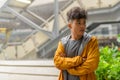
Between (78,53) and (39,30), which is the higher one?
(39,30)

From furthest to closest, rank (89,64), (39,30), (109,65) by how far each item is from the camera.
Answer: (39,30) → (109,65) → (89,64)

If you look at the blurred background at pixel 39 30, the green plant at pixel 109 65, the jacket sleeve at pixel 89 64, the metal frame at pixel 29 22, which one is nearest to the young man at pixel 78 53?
the jacket sleeve at pixel 89 64

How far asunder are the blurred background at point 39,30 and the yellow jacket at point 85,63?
3.13ft

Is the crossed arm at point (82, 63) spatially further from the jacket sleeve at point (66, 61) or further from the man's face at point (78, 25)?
the man's face at point (78, 25)

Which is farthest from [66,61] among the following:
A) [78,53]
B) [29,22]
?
[29,22]

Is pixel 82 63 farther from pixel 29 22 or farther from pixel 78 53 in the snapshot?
pixel 29 22

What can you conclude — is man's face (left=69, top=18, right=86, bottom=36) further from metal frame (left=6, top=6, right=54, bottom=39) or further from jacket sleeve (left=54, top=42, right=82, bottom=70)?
metal frame (left=6, top=6, right=54, bottom=39)

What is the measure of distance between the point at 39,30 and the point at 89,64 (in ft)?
5.85

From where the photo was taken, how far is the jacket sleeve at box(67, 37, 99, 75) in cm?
161

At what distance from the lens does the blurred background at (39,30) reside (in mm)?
2686

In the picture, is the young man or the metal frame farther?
the metal frame

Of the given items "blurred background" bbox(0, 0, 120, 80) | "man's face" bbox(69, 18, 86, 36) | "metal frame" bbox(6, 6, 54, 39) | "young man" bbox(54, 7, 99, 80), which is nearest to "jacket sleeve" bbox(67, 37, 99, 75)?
"young man" bbox(54, 7, 99, 80)

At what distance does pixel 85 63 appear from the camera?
1620mm

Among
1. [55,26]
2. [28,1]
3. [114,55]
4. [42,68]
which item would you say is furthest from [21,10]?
[114,55]
